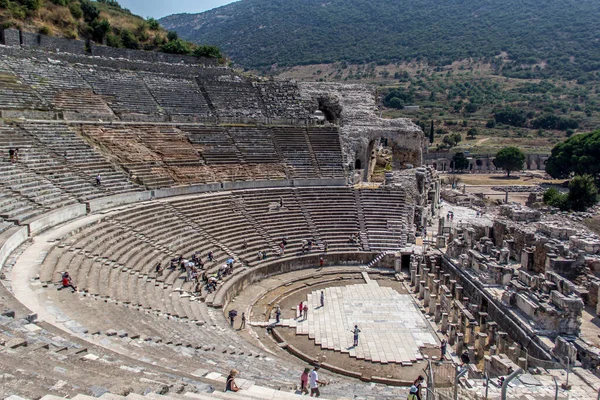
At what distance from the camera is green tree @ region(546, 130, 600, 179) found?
1895 inches

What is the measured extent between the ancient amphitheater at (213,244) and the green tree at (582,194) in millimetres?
13348

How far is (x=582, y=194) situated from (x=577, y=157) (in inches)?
591

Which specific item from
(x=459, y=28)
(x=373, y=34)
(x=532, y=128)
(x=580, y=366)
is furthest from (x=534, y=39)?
(x=580, y=366)

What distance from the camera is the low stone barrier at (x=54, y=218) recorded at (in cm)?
1551

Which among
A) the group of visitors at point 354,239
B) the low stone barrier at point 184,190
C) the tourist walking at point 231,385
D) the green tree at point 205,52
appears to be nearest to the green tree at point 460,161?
the green tree at point 205,52

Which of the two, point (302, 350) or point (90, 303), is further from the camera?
point (302, 350)

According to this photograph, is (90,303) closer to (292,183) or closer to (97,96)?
(292,183)

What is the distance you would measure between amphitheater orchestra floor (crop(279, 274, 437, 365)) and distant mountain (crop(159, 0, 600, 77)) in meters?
125

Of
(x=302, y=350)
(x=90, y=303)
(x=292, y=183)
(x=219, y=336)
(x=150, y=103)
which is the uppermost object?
(x=150, y=103)

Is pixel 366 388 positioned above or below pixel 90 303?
below

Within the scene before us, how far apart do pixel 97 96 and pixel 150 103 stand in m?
3.11

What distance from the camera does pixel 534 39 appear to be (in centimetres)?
15062

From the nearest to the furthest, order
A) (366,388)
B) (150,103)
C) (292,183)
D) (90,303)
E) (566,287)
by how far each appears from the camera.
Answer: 1. (366,388)
2. (90,303)
3. (566,287)
4. (292,183)
5. (150,103)

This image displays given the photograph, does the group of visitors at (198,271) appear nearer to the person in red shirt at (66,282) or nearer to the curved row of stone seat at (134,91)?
the person in red shirt at (66,282)
